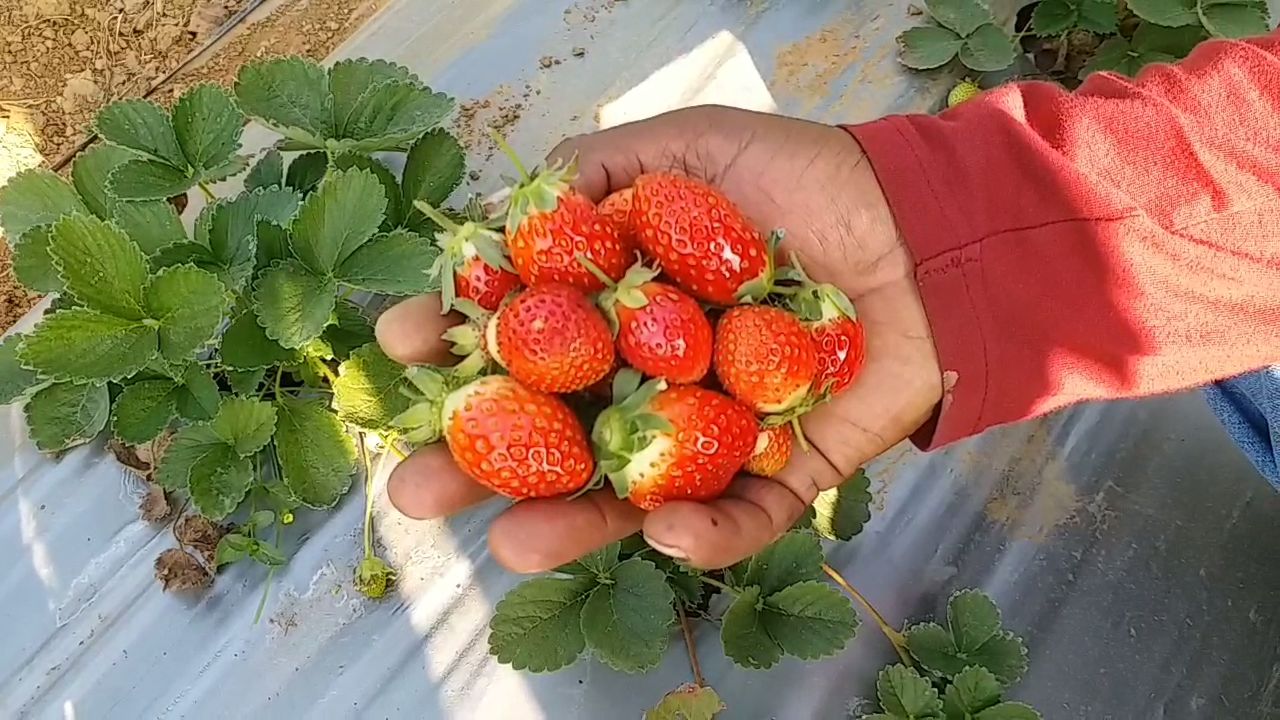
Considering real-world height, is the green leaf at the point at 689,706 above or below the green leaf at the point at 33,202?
below

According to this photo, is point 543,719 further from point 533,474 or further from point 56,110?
point 56,110

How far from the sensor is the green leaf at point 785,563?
1261 mm

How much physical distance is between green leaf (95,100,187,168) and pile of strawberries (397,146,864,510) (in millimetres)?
484

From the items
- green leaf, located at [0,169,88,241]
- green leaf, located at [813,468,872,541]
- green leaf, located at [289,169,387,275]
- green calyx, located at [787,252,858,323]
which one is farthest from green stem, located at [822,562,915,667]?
green leaf, located at [0,169,88,241]

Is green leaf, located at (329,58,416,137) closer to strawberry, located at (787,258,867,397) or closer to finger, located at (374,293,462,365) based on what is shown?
finger, located at (374,293,462,365)

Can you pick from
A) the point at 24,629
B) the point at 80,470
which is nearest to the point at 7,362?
the point at 80,470

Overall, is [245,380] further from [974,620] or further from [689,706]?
[974,620]

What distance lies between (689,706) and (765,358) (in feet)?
1.52

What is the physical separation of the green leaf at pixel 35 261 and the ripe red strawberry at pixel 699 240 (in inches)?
27.5

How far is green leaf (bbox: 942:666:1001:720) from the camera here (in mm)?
1198

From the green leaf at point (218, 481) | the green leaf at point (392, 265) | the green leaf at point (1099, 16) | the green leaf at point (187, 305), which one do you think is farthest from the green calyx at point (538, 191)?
the green leaf at point (1099, 16)

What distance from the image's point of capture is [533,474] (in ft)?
3.16

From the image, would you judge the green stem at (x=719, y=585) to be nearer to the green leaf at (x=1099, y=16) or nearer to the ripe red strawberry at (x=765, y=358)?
the ripe red strawberry at (x=765, y=358)

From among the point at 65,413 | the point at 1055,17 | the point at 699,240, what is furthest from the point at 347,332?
the point at 1055,17
